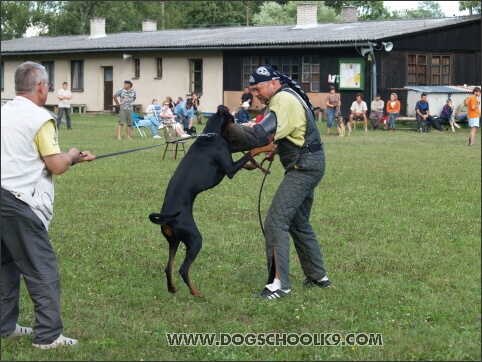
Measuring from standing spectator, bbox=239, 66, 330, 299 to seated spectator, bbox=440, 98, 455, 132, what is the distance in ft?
80.4

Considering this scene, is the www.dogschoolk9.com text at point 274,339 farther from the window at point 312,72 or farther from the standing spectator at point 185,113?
the window at point 312,72

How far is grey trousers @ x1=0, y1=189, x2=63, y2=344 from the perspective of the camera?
223 inches

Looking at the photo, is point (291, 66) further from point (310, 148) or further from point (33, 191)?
point (33, 191)

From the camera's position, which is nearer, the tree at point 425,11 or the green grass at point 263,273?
the green grass at point 263,273

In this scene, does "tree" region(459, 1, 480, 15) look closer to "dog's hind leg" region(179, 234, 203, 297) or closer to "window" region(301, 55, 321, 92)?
"window" region(301, 55, 321, 92)

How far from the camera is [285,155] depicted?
7496 millimetres

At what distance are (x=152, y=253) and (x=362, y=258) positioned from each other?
7.15ft

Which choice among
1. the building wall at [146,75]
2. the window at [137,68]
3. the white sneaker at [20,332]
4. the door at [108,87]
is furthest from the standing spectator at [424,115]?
the white sneaker at [20,332]

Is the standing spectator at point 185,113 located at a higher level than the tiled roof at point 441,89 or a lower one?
lower

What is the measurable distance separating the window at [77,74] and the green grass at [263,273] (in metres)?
33.1

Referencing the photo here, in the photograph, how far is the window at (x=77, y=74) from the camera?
47.8 metres

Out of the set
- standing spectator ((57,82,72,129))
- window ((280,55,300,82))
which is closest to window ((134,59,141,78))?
window ((280,55,300,82))

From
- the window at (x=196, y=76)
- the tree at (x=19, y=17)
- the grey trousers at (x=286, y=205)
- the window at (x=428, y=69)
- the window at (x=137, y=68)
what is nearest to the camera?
the grey trousers at (x=286, y=205)

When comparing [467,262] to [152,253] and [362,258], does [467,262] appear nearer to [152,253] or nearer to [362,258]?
[362,258]
